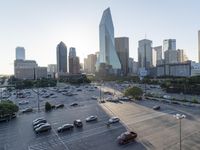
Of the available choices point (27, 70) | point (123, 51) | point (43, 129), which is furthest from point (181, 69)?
point (43, 129)

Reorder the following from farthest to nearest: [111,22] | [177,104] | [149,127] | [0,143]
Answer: [111,22], [177,104], [149,127], [0,143]

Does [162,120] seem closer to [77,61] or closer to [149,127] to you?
[149,127]

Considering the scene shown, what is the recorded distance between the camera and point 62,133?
26.3 metres

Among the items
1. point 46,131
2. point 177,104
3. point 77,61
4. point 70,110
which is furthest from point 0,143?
point 77,61

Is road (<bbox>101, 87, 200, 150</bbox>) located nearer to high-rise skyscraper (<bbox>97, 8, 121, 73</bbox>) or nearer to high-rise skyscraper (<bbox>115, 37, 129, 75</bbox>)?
high-rise skyscraper (<bbox>97, 8, 121, 73</bbox>)

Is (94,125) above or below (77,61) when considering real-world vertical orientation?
below

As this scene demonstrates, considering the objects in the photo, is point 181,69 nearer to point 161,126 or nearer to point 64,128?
point 161,126

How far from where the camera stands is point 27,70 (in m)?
171

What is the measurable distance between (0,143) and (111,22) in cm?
13203

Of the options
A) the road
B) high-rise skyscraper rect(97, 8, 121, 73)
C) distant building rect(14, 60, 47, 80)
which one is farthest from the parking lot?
distant building rect(14, 60, 47, 80)

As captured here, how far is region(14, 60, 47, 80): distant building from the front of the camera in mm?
168850

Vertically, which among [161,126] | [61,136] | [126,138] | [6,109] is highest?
[6,109]

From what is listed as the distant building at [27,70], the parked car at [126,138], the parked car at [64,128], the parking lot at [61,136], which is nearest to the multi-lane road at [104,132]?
the parking lot at [61,136]

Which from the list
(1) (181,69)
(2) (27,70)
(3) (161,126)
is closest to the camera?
(3) (161,126)
